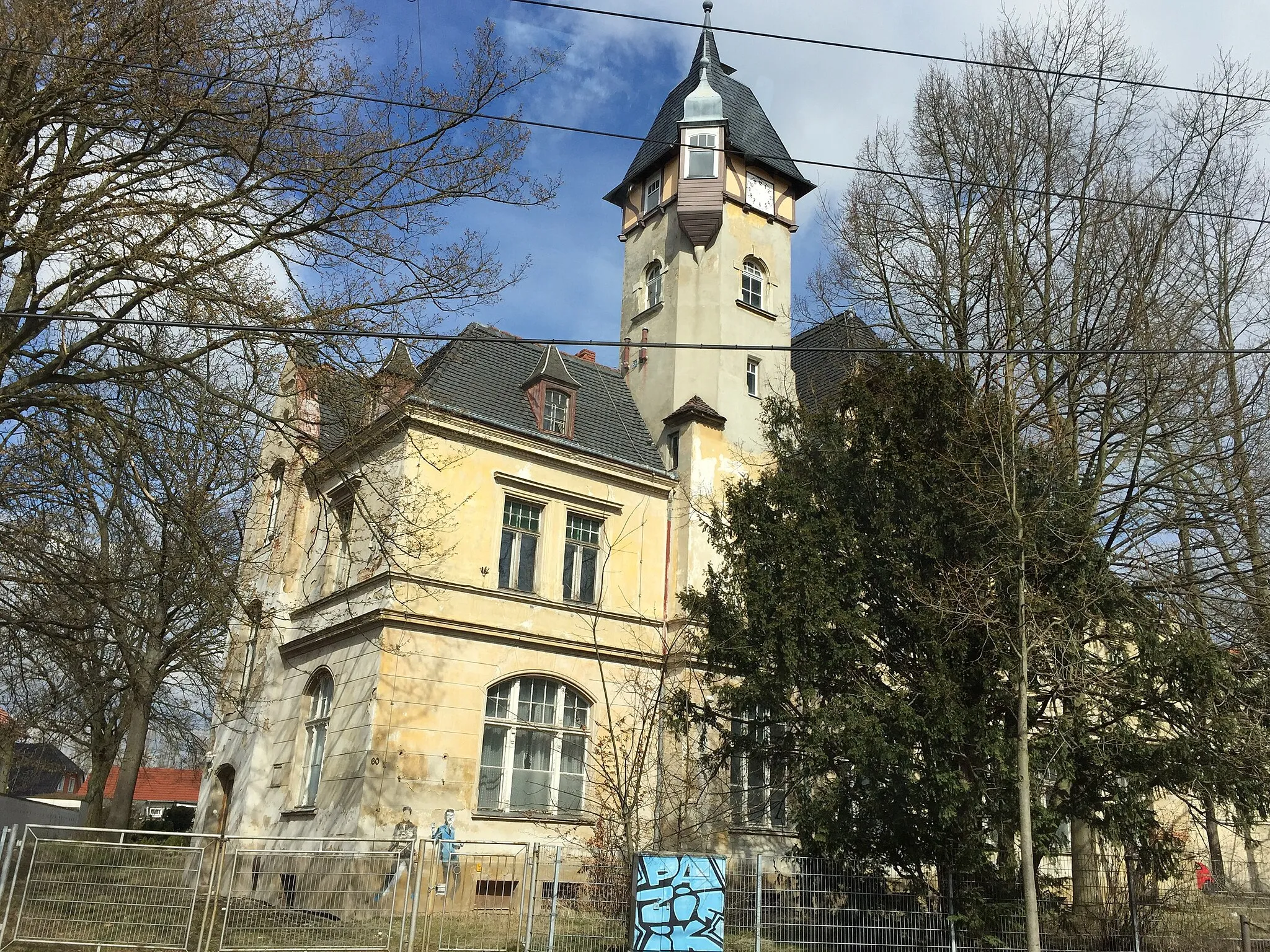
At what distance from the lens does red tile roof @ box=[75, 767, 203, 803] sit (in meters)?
85.3

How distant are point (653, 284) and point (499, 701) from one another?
1228 cm

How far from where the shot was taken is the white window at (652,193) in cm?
2825

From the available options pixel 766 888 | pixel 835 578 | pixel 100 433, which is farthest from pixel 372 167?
pixel 766 888

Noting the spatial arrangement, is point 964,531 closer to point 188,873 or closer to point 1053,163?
point 1053,163

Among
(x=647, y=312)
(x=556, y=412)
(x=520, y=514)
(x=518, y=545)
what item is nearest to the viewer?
(x=518, y=545)

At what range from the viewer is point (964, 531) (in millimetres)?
14977

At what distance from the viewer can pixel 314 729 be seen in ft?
71.3

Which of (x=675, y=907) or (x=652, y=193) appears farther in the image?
(x=652, y=193)

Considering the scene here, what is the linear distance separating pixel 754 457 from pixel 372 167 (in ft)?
45.9

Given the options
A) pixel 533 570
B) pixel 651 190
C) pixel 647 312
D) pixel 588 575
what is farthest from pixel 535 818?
pixel 651 190

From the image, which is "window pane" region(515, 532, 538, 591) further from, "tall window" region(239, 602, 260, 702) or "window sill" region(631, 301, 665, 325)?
"window sill" region(631, 301, 665, 325)

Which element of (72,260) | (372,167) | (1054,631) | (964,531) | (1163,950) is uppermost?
(372,167)

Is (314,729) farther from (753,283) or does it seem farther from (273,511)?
(753,283)

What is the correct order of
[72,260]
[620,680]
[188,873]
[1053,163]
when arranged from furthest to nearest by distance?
[620,680], [1053,163], [72,260], [188,873]
